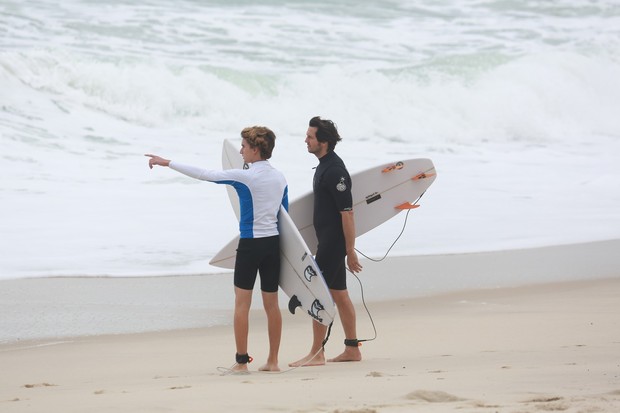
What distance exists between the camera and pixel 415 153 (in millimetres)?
17031

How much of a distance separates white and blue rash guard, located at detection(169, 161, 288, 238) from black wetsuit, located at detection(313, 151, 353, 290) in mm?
305

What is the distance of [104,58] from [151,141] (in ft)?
12.1

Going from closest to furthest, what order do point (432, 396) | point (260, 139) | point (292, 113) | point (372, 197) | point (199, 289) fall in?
point (432, 396) < point (260, 139) < point (372, 197) < point (199, 289) < point (292, 113)

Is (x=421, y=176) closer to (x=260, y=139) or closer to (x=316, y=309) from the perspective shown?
(x=316, y=309)

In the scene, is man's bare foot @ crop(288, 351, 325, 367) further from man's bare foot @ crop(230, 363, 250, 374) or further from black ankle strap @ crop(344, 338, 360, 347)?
man's bare foot @ crop(230, 363, 250, 374)

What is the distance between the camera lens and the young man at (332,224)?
200 inches

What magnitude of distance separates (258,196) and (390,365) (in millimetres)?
1030

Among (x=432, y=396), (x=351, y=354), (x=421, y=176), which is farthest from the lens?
(x=421, y=176)

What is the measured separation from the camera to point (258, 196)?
4.83m

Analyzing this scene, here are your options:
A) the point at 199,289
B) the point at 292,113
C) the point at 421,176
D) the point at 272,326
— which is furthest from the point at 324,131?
the point at 292,113

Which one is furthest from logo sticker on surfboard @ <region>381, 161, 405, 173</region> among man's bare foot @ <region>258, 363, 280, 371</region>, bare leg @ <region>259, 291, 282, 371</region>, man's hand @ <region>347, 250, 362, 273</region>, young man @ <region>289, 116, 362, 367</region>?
man's bare foot @ <region>258, 363, 280, 371</region>

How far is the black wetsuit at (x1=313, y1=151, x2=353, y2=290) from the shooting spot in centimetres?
508

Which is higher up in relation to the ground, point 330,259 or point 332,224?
point 332,224

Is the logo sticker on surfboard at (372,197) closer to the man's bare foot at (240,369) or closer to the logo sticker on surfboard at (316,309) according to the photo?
the logo sticker on surfboard at (316,309)
